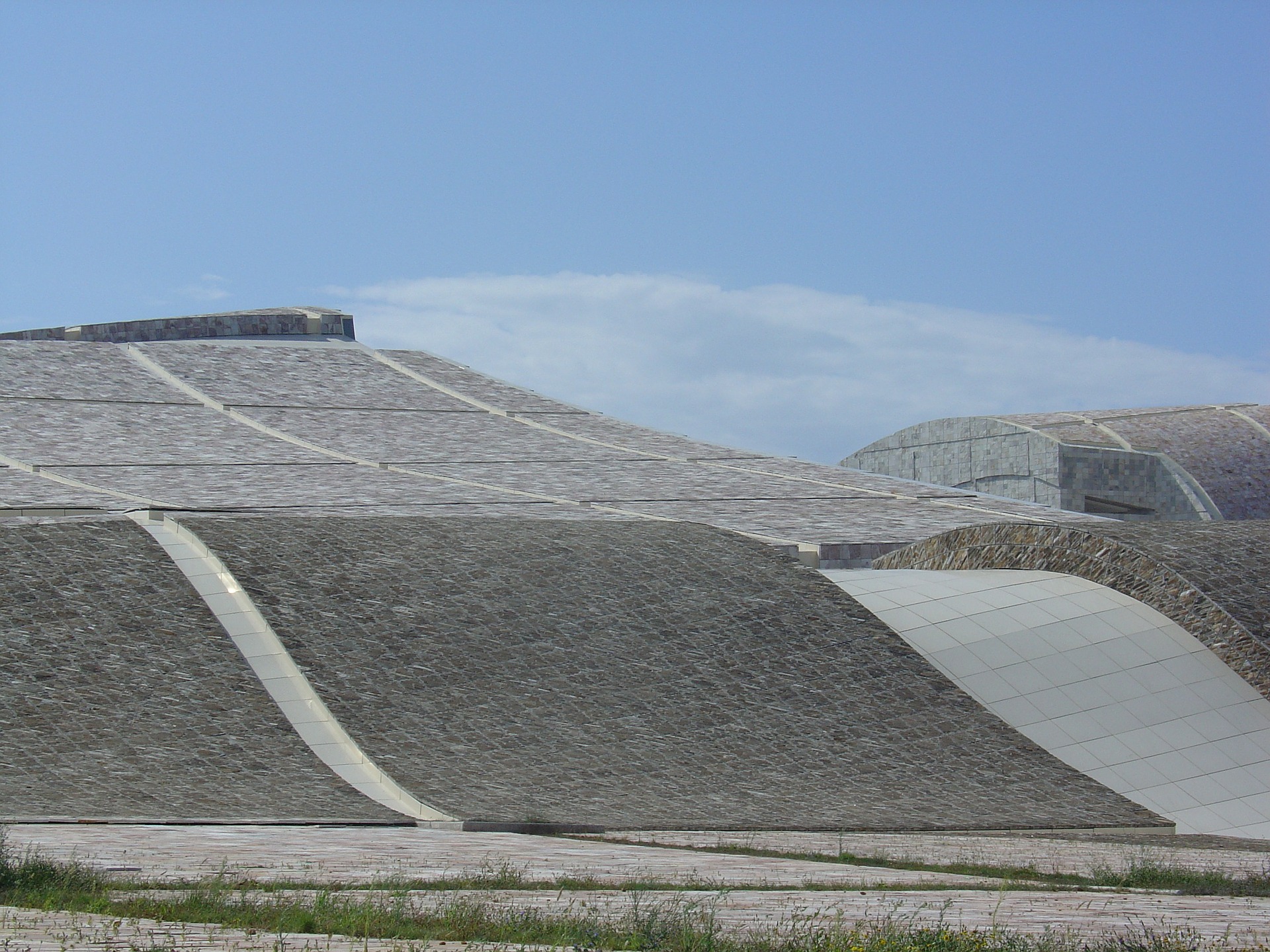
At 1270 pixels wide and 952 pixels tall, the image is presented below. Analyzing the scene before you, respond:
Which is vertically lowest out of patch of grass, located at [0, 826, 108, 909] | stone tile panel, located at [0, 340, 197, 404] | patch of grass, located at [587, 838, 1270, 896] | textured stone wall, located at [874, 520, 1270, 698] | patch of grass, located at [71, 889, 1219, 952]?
patch of grass, located at [587, 838, 1270, 896]

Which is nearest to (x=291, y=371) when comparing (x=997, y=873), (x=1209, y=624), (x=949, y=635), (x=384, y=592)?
(x=384, y=592)

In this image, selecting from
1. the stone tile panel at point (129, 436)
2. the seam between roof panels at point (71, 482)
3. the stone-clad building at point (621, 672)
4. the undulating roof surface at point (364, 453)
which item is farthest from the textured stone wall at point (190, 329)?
the stone-clad building at point (621, 672)

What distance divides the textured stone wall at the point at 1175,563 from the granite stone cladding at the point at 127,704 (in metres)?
9.51

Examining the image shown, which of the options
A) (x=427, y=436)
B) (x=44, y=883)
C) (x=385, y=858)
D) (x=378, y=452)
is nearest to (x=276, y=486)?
(x=378, y=452)

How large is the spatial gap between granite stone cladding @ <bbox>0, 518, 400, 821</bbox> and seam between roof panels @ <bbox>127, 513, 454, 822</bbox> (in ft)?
0.42

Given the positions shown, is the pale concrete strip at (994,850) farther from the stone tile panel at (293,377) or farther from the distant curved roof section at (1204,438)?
the distant curved roof section at (1204,438)

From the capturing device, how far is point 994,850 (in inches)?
443

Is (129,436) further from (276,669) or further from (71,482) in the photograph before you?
(276,669)

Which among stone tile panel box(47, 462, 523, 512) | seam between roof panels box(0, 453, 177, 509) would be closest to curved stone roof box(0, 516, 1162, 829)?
seam between roof panels box(0, 453, 177, 509)

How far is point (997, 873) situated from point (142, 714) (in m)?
8.45

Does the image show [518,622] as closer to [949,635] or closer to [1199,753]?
[949,635]

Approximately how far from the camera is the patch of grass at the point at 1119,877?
28.9 ft

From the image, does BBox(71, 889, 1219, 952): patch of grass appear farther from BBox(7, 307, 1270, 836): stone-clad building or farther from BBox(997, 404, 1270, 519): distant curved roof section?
BBox(997, 404, 1270, 519): distant curved roof section

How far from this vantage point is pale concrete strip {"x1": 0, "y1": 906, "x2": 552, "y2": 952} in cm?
573
